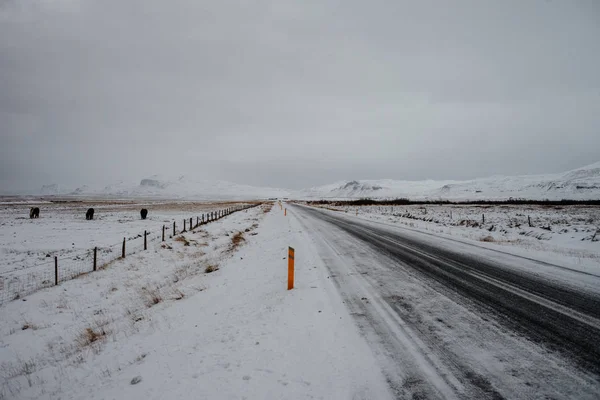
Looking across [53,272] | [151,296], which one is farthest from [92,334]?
[53,272]

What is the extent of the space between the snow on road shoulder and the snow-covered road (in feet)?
1.79

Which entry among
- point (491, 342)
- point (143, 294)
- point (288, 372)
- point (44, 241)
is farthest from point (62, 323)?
point (44, 241)

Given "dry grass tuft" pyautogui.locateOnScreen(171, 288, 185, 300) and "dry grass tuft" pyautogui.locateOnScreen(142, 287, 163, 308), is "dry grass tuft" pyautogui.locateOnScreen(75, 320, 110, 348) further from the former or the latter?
"dry grass tuft" pyautogui.locateOnScreen(171, 288, 185, 300)

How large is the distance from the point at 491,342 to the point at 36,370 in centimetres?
793

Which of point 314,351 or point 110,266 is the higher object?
point 314,351

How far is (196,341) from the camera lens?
178 inches

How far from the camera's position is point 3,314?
8.32 meters

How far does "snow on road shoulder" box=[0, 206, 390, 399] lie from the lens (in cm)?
335

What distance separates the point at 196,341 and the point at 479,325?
456cm

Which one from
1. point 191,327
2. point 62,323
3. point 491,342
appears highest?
point 491,342

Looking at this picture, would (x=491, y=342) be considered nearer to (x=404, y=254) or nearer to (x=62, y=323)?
(x=404, y=254)

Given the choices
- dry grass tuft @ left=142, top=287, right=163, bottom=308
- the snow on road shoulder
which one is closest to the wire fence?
the snow on road shoulder

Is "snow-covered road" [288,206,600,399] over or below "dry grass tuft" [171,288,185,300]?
over

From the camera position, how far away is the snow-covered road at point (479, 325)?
122 inches
